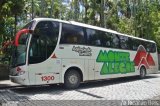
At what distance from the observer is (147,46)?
2433cm

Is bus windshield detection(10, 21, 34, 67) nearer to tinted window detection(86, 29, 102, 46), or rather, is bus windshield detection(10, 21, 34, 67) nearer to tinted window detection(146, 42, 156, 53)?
tinted window detection(86, 29, 102, 46)

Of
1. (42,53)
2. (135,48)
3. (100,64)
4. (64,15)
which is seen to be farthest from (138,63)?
(64,15)

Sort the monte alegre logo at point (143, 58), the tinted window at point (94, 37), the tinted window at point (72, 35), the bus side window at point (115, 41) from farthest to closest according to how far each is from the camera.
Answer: the monte alegre logo at point (143, 58), the bus side window at point (115, 41), the tinted window at point (94, 37), the tinted window at point (72, 35)

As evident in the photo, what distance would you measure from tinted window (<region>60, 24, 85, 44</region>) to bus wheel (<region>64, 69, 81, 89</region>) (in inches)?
58.0

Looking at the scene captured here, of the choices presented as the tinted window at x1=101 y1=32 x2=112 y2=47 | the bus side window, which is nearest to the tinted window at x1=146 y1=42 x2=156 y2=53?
the bus side window

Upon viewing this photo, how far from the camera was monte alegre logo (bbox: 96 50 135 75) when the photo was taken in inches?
726

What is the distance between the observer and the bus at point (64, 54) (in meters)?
14.4

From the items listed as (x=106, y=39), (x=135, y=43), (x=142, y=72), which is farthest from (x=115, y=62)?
(x=142, y=72)

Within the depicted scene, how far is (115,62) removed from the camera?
64.0 feet

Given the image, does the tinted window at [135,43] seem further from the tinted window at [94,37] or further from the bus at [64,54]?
the tinted window at [94,37]

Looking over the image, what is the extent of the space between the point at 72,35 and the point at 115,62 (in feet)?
14.5

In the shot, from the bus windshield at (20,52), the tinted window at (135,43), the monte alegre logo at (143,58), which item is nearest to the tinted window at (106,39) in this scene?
the tinted window at (135,43)

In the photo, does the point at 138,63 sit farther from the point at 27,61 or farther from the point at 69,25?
the point at 27,61

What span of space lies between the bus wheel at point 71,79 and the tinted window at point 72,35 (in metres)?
1.47
